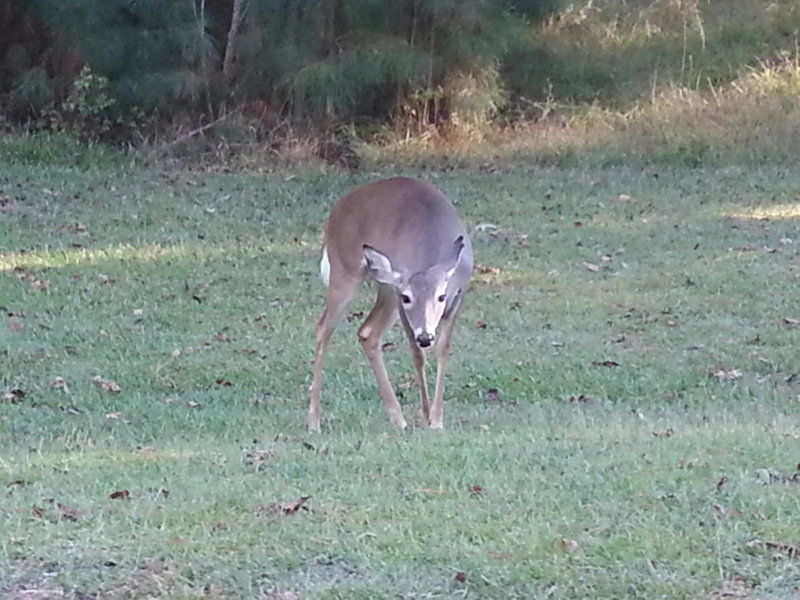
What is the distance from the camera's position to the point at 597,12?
22609 millimetres

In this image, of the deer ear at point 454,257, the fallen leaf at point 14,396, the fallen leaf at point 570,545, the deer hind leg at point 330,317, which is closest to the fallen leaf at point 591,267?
the deer hind leg at point 330,317

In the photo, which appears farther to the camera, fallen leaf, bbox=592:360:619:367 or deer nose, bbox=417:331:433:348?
fallen leaf, bbox=592:360:619:367

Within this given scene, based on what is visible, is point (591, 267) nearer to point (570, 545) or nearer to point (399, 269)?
point (399, 269)

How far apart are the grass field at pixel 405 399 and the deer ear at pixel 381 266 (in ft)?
2.74

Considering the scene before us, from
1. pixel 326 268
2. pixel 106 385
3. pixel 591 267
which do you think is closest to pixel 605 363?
pixel 326 268

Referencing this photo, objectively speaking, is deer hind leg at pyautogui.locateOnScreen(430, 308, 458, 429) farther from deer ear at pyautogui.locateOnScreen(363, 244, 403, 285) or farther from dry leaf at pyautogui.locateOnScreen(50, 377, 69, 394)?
dry leaf at pyautogui.locateOnScreen(50, 377, 69, 394)

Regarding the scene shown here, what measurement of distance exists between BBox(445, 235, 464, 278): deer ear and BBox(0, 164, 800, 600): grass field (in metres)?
0.89

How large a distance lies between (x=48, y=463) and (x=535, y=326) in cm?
529

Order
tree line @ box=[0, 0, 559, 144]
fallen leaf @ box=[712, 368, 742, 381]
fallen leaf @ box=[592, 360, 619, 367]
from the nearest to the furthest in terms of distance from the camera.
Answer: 1. fallen leaf @ box=[712, 368, 742, 381]
2. fallen leaf @ box=[592, 360, 619, 367]
3. tree line @ box=[0, 0, 559, 144]

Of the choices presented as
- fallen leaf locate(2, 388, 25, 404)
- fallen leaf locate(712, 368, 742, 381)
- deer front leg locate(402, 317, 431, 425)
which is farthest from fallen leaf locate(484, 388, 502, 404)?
fallen leaf locate(2, 388, 25, 404)

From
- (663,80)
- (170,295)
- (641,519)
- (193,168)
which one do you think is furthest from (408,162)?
(641,519)

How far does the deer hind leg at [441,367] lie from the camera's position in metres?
8.54

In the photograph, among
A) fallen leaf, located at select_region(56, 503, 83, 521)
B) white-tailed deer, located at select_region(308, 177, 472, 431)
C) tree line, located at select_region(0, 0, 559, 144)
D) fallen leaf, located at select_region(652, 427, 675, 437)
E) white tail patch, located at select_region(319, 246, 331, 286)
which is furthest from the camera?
tree line, located at select_region(0, 0, 559, 144)

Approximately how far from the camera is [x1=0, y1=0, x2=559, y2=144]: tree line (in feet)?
64.5
